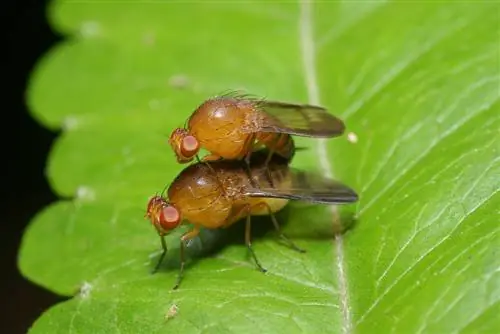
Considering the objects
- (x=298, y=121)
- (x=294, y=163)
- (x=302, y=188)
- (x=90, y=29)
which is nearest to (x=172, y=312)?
(x=302, y=188)

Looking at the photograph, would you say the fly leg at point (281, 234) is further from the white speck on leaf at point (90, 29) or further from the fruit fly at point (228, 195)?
the white speck on leaf at point (90, 29)

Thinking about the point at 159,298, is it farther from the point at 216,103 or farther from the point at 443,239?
the point at 443,239

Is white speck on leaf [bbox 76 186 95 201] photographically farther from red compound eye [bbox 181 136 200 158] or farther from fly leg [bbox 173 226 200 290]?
red compound eye [bbox 181 136 200 158]

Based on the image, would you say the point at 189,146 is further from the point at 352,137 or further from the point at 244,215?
the point at 352,137

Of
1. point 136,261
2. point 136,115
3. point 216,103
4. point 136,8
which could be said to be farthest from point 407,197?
point 136,8

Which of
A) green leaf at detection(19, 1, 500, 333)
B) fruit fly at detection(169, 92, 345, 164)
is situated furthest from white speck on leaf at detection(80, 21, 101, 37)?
fruit fly at detection(169, 92, 345, 164)

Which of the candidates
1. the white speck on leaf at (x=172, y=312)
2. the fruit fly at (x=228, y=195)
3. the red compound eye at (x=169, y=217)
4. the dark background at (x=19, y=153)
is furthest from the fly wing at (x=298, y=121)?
the dark background at (x=19, y=153)
